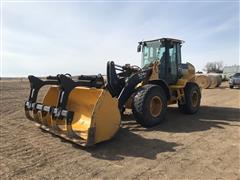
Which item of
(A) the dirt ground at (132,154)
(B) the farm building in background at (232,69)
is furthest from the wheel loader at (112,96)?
(B) the farm building in background at (232,69)

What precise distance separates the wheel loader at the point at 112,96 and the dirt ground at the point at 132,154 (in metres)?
0.31

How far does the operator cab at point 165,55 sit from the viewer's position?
28.8ft

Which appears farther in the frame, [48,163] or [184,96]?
[184,96]

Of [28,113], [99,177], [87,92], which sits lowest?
[99,177]

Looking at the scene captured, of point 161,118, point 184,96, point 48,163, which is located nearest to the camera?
point 48,163

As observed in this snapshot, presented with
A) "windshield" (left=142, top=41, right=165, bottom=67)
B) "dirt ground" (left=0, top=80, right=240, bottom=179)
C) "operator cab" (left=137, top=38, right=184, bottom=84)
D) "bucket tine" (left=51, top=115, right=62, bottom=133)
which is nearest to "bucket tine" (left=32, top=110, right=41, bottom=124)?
"dirt ground" (left=0, top=80, right=240, bottom=179)

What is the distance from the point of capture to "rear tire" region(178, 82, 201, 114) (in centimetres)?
921

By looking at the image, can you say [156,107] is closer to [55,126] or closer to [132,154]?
[132,154]

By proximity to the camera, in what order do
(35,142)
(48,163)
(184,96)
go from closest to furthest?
(48,163), (35,142), (184,96)

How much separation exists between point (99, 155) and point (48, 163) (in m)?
0.92

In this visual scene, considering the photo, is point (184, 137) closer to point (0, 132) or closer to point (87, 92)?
point (87, 92)

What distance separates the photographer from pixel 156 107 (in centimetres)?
752

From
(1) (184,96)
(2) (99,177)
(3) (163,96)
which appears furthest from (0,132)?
(1) (184,96)

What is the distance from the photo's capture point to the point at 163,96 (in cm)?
757
